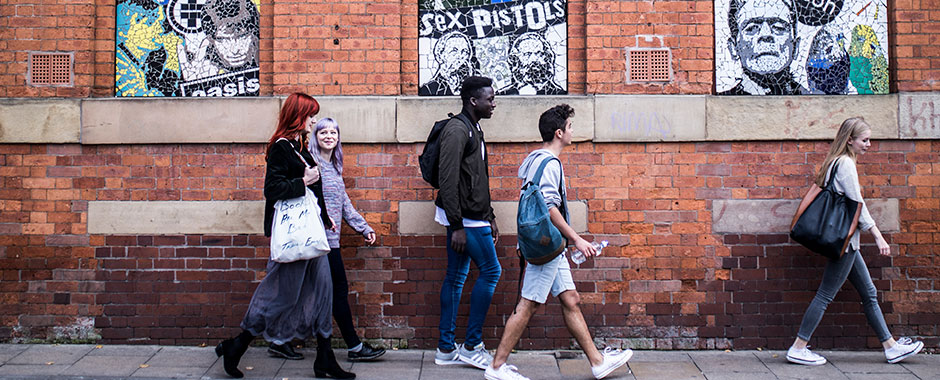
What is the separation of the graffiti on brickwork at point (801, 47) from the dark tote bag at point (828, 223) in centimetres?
100

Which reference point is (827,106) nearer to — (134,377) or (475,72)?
(475,72)

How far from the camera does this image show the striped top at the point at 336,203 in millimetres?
5461

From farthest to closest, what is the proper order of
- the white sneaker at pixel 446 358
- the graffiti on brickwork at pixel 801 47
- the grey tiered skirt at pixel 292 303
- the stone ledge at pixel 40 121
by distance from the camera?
the graffiti on brickwork at pixel 801 47 < the stone ledge at pixel 40 121 < the white sneaker at pixel 446 358 < the grey tiered skirt at pixel 292 303

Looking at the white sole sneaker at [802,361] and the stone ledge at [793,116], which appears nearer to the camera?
the white sole sneaker at [802,361]

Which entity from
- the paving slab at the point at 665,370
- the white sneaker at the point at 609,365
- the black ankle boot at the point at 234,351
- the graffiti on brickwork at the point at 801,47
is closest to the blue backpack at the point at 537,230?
the white sneaker at the point at 609,365

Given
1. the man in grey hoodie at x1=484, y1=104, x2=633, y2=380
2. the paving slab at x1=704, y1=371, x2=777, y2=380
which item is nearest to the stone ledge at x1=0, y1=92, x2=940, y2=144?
the man in grey hoodie at x1=484, y1=104, x2=633, y2=380

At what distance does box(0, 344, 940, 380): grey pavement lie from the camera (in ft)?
17.5

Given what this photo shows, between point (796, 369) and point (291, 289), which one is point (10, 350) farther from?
point (796, 369)

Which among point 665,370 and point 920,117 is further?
point 920,117

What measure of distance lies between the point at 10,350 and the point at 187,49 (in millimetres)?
2727

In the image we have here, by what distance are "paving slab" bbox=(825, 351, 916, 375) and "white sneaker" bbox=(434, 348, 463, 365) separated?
2802mm

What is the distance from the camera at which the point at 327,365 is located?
5.22 metres

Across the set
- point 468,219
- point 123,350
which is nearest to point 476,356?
point 468,219

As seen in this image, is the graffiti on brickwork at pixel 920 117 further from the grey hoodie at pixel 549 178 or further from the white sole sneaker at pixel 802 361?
the grey hoodie at pixel 549 178
